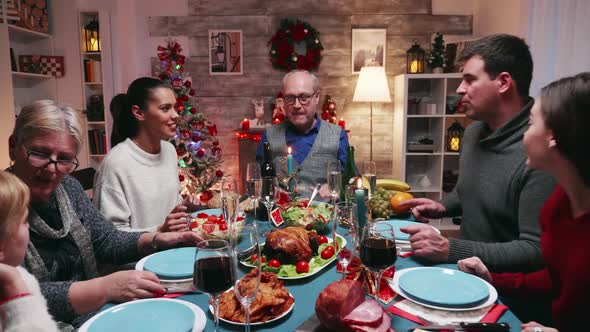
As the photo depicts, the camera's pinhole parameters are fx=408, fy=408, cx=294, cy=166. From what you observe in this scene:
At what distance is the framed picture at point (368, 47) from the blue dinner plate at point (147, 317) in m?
4.09

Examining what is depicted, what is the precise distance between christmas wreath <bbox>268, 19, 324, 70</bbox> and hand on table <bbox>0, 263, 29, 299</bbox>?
410 centimetres

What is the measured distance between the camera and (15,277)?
76 centimetres

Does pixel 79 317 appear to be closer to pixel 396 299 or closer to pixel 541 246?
pixel 396 299

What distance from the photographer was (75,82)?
462 cm

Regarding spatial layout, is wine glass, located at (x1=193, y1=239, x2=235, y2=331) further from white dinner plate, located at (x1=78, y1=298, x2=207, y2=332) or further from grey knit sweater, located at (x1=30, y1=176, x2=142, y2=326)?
grey knit sweater, located at (x1=30, y1=176, x2=142, y2=326)

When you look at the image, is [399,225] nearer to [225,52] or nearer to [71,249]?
[71,249]

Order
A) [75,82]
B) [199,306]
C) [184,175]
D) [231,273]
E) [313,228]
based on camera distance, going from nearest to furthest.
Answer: [231,273]
[199,306]
[313,228]
[184,175]
[75,82]

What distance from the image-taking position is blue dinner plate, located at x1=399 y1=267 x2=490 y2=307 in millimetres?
1053

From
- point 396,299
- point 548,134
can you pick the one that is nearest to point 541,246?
point 548,134

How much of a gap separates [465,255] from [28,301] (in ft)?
4.04

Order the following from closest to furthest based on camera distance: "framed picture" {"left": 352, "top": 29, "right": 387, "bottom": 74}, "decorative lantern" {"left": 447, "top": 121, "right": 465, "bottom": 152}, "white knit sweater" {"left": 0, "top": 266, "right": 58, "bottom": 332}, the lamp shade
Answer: "white knit sweater" {"left": 0, "top": 266, "right": 58, "bottom": 332} → the lamp shade → "decorative lantern" {"left": 447, "top": 121, "right": 465, "bottom": 152} → "framed picture" {"left": 352, "top": 29, "right": 387, "bottom": 74}

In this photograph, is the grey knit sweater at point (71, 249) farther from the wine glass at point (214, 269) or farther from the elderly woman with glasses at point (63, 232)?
the wine glass at point (214, 269)

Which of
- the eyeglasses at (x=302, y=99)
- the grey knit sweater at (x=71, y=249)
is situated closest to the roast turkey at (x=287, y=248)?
the grey knit sweater at (x=71, y=249)

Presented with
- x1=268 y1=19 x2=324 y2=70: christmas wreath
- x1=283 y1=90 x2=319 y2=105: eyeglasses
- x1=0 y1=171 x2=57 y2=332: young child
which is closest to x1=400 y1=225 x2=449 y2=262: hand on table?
x1=0 y1=171 x2=57 y2=332: young child
